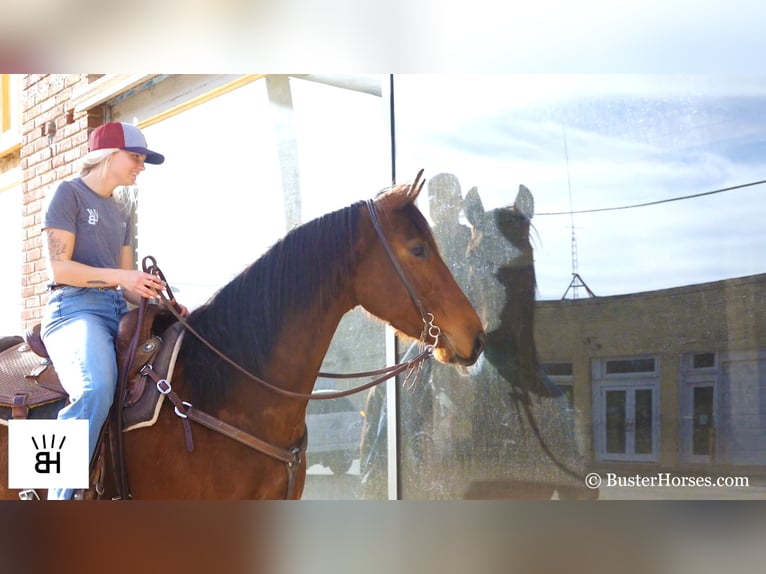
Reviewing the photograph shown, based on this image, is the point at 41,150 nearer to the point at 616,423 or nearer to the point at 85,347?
the point at 85,347

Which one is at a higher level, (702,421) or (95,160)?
(95,160)

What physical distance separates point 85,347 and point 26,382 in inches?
13.7

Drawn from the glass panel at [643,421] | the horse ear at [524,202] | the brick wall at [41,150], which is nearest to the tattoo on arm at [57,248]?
the brick wall at [41,150]

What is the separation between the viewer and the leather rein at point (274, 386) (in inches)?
112

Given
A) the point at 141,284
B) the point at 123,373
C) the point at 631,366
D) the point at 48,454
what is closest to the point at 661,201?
the point at 631,366

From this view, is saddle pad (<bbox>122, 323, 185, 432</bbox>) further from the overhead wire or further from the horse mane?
the overhead wire

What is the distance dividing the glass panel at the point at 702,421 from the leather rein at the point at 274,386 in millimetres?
1092

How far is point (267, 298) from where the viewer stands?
2.99 metres

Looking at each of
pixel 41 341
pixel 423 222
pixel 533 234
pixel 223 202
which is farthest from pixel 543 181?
pixel 41 341

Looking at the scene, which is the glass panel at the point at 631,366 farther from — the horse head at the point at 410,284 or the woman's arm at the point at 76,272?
the woman's arm at the point at 76,272

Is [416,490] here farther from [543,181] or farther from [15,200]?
[15,200]

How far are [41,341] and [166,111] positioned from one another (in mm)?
1089
